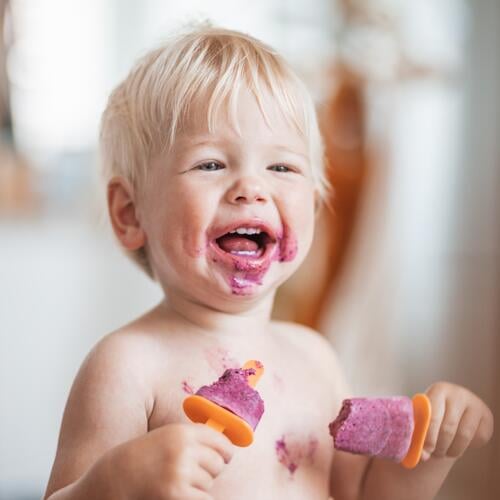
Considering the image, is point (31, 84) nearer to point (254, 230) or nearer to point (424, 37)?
point (424, 37)

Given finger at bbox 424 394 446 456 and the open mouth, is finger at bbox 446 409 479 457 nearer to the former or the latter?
finger at bbox 424 394 446 456

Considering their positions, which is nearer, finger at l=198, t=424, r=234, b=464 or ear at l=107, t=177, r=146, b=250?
finger at l=198, t=424, r=234, b=464

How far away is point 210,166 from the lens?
2.33ft

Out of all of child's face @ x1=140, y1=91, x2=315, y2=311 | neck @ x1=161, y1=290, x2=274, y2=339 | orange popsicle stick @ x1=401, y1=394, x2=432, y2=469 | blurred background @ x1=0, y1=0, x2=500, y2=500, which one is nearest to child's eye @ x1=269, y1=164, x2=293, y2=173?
child's face @ x1=140, y1=91, x2=315, y2=311

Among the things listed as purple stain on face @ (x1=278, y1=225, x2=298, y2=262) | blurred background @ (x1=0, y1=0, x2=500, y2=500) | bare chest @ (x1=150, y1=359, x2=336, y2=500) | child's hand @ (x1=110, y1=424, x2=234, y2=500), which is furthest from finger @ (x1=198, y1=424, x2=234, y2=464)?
blurred background @ (x1=0, y1=0, x2=500, y2=500)

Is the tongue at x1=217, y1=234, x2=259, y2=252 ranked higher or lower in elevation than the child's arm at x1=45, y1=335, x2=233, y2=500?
higher

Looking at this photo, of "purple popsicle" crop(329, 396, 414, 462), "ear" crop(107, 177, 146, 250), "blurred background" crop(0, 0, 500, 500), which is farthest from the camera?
"blurred background" crop(0, 0, 500, 500)

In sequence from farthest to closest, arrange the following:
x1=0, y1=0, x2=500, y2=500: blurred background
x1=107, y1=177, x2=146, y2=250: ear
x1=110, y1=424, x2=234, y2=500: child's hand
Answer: x1=0, y1=0, x2=500, y2=500: blurred background → x1=107, y1=177, x2=146, y2=250: ear → x1=110, y1=424, x2=234, y2=500: child's hand

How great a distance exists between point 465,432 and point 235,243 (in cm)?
26

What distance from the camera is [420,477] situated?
Result: 0.78m

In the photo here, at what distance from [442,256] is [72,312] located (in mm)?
1116

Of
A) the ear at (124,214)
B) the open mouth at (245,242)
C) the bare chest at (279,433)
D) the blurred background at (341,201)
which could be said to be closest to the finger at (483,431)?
the bare chest at (279,433)

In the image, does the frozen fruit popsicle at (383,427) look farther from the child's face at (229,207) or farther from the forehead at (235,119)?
the forehead at (235,119)

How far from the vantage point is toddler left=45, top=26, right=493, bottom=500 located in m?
0.68
